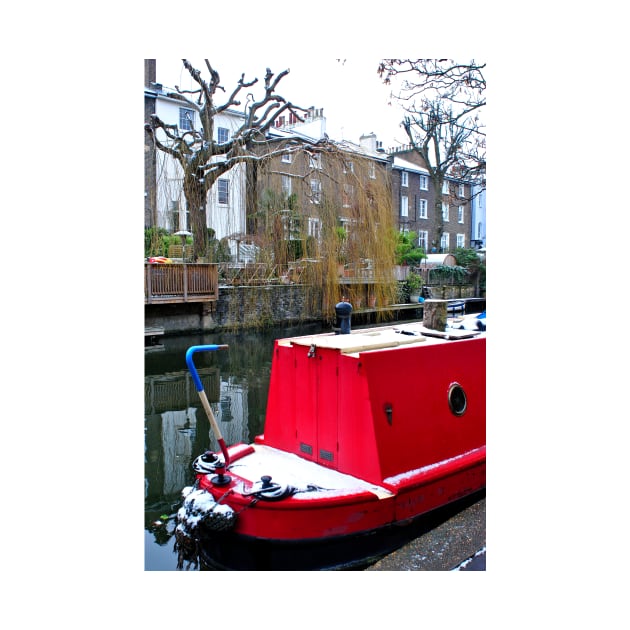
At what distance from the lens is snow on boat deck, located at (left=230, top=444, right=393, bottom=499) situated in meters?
3.14

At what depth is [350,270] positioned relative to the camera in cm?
1189

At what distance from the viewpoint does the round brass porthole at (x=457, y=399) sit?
3.73 metres

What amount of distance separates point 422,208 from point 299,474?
27.6 m

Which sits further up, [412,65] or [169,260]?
[412,65]

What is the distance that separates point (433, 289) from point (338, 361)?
17286mm

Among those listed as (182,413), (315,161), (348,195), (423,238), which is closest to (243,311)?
(348,195)

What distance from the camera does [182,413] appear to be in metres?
7.41

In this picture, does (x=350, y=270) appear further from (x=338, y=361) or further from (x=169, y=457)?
(x=338, y=361)

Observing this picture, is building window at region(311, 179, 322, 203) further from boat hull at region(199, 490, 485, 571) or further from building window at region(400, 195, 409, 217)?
building window at region(400, 195, 409, 217)

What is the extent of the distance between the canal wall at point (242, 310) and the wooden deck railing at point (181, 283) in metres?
0.32

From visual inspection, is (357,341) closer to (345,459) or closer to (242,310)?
(345,459)

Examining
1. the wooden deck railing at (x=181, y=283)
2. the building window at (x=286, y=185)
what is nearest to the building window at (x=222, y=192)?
the building window at (x=286, y=185)
